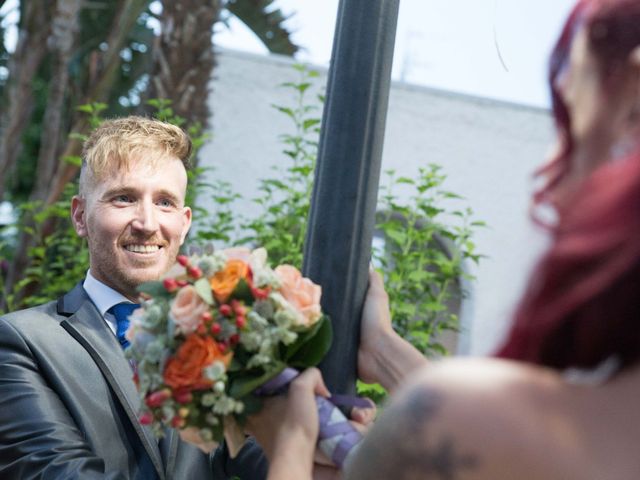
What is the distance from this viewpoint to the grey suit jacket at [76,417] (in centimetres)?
304

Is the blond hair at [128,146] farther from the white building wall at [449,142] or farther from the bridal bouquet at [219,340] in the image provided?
the white building wall at [449,142]

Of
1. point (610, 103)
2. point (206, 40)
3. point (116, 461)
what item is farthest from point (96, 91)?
point (610, 103)

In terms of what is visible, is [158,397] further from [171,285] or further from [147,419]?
[171,285]

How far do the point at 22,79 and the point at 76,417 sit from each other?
7.45 meters

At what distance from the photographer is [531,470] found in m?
1.26

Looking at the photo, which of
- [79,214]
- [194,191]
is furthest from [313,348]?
[194,191]

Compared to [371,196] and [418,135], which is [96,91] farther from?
[371,196]

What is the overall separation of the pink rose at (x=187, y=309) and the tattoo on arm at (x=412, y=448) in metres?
0.84

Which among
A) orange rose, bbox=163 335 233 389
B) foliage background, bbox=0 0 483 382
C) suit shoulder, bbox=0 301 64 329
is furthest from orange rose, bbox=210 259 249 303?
foliage background, bbox=0 0 483 382

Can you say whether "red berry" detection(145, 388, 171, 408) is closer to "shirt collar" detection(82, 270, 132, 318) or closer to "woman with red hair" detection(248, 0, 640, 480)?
"woman with red hair" detection(248, 0, 640, 480)

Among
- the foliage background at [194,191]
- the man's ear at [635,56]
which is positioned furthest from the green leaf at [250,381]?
the foliage background at [194,191]

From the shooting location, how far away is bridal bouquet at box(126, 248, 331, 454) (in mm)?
2213

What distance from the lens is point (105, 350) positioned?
3408 millimetres

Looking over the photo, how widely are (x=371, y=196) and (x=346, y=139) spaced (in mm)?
143
